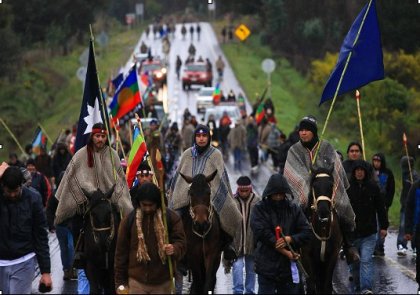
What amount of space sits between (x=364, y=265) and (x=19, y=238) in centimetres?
577

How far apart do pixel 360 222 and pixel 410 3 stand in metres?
25.4

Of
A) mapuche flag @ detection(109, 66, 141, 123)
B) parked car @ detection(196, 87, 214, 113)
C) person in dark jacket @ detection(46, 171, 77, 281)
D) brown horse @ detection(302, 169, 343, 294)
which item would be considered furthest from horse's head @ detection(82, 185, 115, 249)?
parked car @ detection(196, 87, 214, 113)

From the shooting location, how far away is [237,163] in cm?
4125

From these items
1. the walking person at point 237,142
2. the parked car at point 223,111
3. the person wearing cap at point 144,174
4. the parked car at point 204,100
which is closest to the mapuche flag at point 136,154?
the person wearing cap at point 144,174

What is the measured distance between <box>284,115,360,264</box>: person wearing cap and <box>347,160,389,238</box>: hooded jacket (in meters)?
1.31

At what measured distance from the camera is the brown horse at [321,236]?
14844 mm

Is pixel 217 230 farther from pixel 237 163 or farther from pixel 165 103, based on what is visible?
pixel 165 103

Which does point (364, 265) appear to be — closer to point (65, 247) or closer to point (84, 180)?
point (84, 180)

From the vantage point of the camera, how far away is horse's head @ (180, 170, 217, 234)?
14.9m

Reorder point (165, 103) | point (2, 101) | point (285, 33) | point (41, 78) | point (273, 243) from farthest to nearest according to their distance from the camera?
point (285, 33) < point (41, 78) < point (2, 101) < point (165, 103) < point (273, 243)

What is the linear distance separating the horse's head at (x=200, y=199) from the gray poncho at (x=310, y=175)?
113cm

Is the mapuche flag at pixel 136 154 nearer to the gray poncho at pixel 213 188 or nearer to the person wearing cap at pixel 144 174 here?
the person wearing cap at pixel 144 174

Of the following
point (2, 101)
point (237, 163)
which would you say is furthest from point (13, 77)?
point (237, 163)

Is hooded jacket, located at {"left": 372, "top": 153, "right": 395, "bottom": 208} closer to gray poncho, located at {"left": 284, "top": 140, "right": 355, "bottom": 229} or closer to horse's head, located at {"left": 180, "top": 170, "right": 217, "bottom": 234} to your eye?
gray poncho, located at {"left": 284, "top": 140, "right": 355, "bottom": 229}
